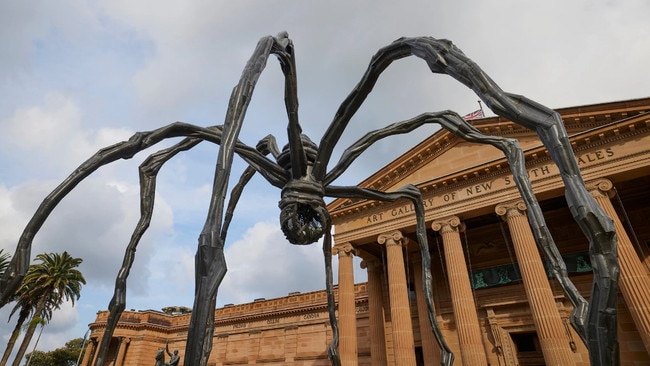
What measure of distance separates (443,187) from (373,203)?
4.33 m

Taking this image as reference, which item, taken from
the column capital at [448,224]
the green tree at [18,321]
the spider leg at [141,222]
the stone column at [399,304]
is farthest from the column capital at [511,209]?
the green tree at [18,321]

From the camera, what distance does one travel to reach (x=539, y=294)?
14945 millimetres

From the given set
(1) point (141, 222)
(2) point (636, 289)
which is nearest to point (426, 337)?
(2) point (636, 289)

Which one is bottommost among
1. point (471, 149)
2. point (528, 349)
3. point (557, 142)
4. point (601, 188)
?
point (557, 142)

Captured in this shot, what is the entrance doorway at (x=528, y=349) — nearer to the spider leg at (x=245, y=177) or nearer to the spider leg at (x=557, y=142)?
the spider leg at (x=245, y=177)

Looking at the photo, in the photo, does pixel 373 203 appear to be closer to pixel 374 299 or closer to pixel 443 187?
pixel 443 187

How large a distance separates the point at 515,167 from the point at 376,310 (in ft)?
68.4

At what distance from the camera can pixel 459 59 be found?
2.54 meters

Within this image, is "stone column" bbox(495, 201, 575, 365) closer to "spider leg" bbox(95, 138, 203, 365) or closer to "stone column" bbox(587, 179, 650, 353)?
"stone column" bbox(587, 179, 650, 353)

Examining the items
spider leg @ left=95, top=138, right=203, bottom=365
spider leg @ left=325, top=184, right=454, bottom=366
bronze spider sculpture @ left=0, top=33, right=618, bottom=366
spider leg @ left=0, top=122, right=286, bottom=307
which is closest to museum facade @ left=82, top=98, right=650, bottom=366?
spider leg @ left=325, top=184, right=454, bottom=366

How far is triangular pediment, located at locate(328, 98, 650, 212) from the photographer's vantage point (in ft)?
55.2

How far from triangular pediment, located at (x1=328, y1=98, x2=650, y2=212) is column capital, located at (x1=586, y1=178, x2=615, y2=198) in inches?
93.6

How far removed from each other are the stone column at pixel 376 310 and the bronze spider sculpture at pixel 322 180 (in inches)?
707

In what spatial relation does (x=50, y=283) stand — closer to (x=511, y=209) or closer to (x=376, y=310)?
(x=376, y=310)
